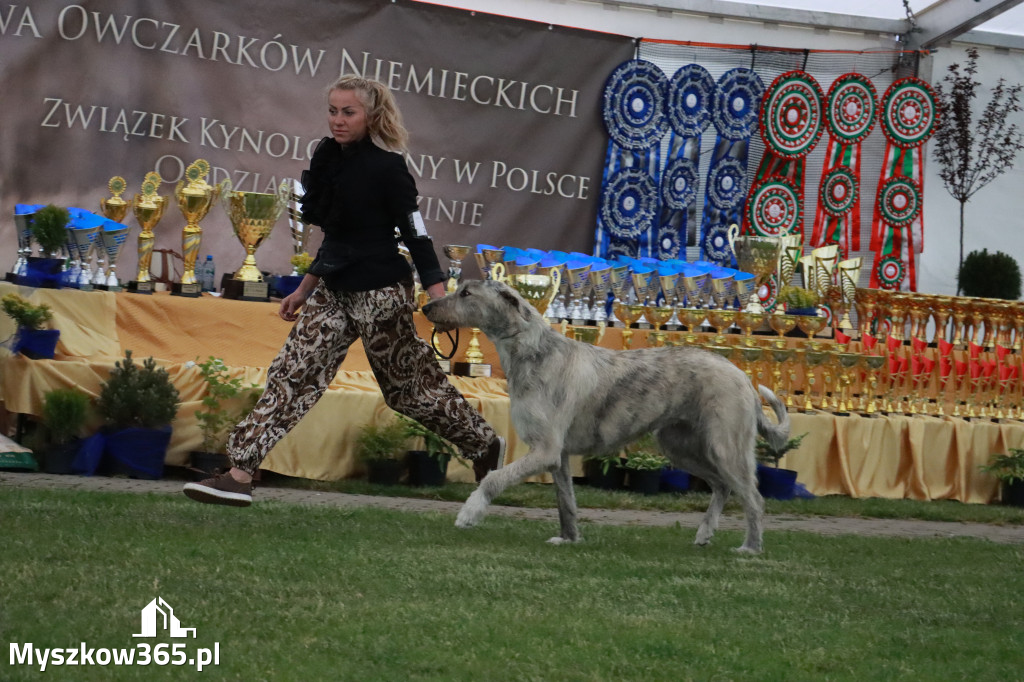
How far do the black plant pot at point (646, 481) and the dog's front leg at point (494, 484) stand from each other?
9.94ft

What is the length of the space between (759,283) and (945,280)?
3.78m

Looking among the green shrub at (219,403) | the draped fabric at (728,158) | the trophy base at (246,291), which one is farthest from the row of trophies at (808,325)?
the green shrub at (219,403)

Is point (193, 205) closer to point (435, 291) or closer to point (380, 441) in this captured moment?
point (380, 441)

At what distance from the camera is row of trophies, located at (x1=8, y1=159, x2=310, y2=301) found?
8234 millimetres

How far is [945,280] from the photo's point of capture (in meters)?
12.8

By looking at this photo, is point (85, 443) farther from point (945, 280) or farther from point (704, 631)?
point (945, 280)

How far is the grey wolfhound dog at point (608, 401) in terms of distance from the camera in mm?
5586

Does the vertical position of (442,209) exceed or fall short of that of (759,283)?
it exceeds it

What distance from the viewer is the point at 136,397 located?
294 inches

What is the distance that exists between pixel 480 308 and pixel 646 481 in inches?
127

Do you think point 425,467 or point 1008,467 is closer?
point 425,467

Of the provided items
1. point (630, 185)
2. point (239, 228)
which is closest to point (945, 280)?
point (630, 185)

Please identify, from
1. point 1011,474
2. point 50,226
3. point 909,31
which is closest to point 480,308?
point 50,226

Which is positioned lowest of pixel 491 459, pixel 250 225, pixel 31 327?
pixel 491 459
